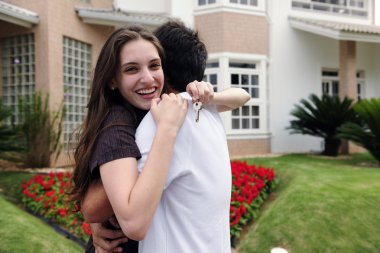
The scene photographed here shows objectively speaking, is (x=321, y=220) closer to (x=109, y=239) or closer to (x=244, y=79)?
(x=109, y=239)

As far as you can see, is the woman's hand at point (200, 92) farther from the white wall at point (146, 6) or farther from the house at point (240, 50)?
the white wall at point (146, 6)

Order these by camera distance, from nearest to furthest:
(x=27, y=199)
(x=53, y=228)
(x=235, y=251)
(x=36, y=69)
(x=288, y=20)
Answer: (x=235, y=251)
(x=53, y=228)
(x=27, y=199)
(x=36, y=69)
(x=288, y=20)

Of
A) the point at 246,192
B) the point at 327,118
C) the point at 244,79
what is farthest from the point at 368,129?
the point at 246,192

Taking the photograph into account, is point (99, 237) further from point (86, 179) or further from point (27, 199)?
point (27, 199)

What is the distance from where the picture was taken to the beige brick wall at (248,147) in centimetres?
1131

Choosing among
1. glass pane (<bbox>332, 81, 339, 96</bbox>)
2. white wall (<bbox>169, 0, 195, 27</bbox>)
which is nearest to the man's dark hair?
white wall (<bbox>169, 0, 195, 27</bbox>)

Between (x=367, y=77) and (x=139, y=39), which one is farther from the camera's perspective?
(x=367, y=77)

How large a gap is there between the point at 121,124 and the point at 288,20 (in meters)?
12.1

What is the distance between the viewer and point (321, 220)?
4809 mm

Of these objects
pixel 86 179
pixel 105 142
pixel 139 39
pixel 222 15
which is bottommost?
pixel 86 179

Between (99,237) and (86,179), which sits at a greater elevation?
(86,179)

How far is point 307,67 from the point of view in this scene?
1270 cm

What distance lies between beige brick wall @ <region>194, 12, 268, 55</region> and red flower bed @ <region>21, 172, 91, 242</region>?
20.2ft

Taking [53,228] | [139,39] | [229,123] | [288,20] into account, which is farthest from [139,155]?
[288,20]
